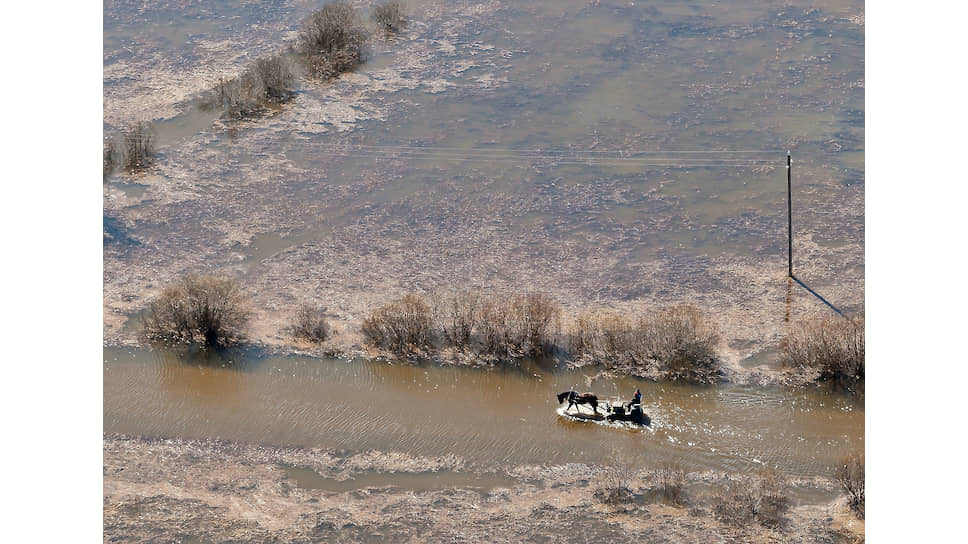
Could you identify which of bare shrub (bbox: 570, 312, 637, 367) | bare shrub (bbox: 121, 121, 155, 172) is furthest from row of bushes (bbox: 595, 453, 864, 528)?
bare shrub (bbox: 121, 121, 155, 172)

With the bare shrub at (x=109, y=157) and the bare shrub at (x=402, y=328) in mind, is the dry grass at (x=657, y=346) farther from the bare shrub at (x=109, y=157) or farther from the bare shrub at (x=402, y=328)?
the bare shrub at (x=109, y=157)

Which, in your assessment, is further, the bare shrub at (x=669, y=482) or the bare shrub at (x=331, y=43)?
the bare shrub at (x=331, y=43)

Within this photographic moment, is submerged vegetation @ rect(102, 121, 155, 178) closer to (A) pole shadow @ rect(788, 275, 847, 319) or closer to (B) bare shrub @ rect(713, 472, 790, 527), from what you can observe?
(A) pole shadow @ rect(788, 275, 847, 319)

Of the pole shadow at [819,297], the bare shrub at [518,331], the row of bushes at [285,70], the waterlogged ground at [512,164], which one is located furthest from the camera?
the row of bushes at [285,70]

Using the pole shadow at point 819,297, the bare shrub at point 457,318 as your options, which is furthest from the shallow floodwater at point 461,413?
the pole shadow at point 819,297

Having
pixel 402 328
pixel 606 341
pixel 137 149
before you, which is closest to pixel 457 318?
pixel 402 328

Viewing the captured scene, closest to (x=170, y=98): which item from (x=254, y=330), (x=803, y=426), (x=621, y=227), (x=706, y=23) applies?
(x=254, y=330)

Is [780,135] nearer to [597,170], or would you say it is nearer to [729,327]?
[597,170]
